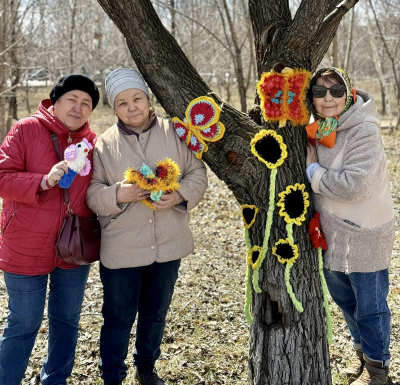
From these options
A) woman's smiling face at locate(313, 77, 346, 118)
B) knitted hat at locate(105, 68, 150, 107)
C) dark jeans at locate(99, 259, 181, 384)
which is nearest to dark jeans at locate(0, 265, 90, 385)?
dark jeans at locate(99, 259, 181, 384)

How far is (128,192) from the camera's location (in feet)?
8.13

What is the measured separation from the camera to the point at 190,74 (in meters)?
2.69

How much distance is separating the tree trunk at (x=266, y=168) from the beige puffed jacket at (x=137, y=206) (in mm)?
181

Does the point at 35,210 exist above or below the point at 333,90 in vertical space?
below

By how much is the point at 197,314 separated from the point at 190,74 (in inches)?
87.7

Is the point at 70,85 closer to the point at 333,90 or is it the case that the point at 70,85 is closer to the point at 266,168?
the point at 266,168

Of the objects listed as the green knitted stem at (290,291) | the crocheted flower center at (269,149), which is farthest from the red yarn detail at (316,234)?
the crocheted flower center at (269,149)

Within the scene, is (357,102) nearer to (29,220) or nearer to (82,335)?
(29,220)

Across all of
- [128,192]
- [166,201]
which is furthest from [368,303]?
[128,192]

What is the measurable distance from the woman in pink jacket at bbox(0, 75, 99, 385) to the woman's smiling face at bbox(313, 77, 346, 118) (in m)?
1.27

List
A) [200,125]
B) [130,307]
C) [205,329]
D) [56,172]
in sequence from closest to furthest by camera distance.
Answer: [56,172] → [200,125] → [130,307] → [205,329]

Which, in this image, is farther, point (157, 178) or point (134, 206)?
point (134, 206)

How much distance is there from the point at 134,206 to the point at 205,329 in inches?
65.3

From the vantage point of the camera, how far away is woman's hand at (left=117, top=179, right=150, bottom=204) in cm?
248
